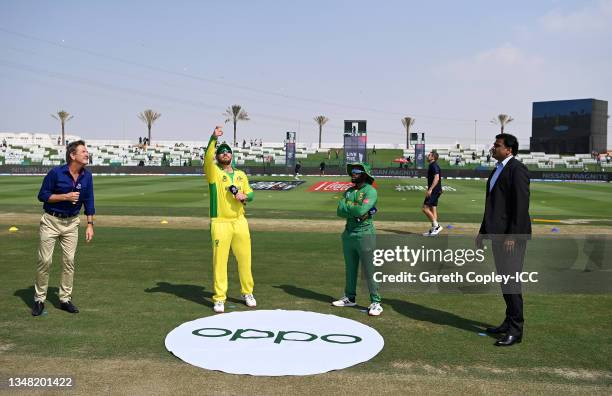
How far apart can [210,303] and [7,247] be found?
6545mm

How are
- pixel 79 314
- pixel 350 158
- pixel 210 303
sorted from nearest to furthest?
pixel 79 314
pixel 210 303
pixel 350 158

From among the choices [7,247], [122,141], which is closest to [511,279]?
[7,247]

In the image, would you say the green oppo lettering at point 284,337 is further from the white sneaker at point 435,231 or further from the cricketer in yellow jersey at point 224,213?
the white sneaker at point 435,231

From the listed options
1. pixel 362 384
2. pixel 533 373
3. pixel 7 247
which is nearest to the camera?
pixel 362 384

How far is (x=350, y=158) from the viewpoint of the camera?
173ft

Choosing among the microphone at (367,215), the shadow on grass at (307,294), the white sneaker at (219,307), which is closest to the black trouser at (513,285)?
the microphone at (367,215)

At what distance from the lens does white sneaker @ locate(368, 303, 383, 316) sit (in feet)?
22.5

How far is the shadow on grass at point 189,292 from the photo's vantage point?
300 inches

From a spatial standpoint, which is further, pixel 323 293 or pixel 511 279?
pixel 323 293

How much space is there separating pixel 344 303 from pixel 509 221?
99.7 inches

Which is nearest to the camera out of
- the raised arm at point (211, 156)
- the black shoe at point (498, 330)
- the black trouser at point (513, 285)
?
the black trouser at point (513, 285)

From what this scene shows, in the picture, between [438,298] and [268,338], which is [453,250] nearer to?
[438,298]

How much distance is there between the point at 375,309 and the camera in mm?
6895

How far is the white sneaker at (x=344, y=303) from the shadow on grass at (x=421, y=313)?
0.24 metres
